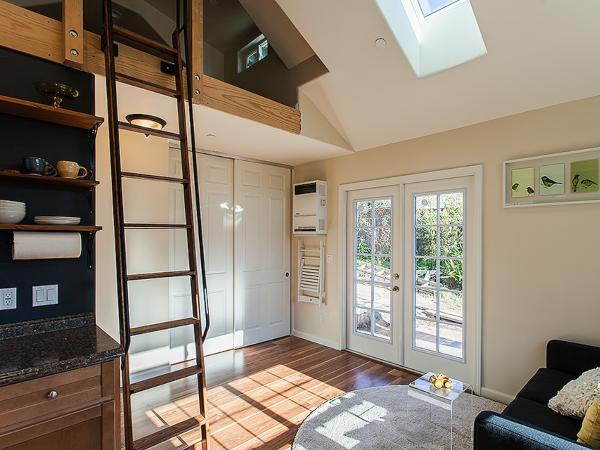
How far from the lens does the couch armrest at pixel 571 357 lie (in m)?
2.29

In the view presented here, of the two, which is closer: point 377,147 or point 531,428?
point 531,428

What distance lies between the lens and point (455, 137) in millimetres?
3273

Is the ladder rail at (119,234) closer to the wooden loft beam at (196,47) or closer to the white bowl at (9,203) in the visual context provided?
the white bowl at (9,203)

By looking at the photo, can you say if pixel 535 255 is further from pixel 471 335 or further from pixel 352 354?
pixel 352 354

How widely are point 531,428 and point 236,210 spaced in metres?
3.47

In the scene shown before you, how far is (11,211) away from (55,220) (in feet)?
0.60

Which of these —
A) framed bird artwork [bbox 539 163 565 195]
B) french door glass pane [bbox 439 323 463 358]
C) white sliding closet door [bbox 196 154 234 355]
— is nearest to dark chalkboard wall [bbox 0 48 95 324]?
white sliding closet door [bbox 196 154 234 355]

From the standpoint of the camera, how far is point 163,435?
180 centimetres

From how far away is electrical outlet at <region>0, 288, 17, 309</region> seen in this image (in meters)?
1.81

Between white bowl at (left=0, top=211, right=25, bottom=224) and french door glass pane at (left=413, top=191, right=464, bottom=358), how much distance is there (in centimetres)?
321

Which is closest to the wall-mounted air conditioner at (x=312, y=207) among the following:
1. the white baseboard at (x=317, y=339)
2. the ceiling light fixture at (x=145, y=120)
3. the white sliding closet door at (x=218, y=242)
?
the white sliding closet door at (x=218, y=242)

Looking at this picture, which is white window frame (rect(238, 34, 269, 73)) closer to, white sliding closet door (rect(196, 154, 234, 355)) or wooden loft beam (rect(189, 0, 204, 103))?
white sliding closet door (rect(196, 154, 234, 355))

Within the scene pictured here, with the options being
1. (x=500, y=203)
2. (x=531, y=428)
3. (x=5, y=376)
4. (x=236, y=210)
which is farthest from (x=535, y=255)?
(x=5, y=376)

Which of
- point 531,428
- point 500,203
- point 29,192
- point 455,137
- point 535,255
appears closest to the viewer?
point 531,428
